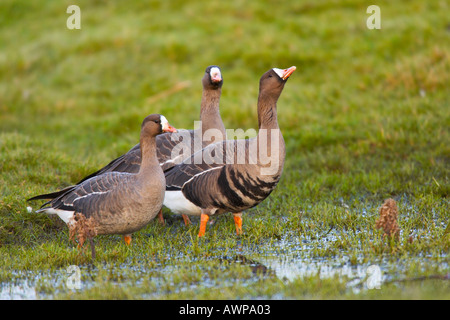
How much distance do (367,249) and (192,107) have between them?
776cm

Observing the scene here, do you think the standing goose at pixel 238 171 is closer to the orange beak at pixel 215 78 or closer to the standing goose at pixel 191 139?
the standing goose at pixel 191 139

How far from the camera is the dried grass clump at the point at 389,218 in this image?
614cm

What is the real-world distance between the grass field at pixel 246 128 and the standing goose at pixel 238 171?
0.43 m

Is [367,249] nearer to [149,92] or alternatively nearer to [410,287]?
[410,287]

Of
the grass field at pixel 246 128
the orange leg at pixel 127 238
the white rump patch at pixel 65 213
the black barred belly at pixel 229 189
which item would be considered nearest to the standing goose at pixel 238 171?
the black barred belly at pixel 229 189

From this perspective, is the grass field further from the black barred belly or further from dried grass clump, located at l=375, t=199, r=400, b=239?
the black barred belly

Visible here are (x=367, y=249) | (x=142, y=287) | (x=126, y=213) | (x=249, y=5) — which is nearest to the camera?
(x=142, y=287)

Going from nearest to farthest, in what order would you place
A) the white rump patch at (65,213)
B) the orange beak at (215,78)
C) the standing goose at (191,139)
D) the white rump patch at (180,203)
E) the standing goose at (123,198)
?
the standing goose at (123,198), the white rump patch at (65,213), the white rump patch at (180,203), the standing goose at (191,139), the orange beak at (215,78)

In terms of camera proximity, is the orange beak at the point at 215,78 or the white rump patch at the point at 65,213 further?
the orange beak at the point at 215,78

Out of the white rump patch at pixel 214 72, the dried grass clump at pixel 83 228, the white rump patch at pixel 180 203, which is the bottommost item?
the dried grass clump at pixel 83 228

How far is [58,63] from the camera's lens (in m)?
16.6

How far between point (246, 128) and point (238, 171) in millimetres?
5219

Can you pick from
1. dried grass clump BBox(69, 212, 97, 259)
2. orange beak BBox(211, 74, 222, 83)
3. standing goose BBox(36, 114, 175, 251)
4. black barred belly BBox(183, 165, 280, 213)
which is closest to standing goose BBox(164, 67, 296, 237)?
black barred belly BBox(183, 165, 280, 213)

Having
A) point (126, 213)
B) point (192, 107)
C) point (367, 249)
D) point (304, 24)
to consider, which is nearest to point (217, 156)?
point (126, 213)
